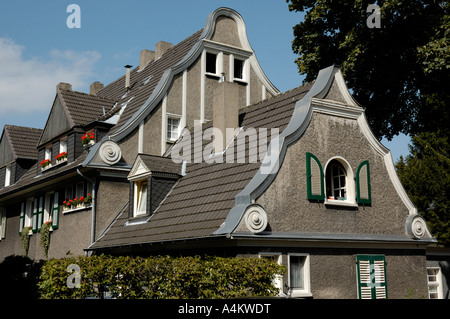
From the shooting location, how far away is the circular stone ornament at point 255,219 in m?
14.0

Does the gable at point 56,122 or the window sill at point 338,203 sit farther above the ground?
the gable at point 56,122

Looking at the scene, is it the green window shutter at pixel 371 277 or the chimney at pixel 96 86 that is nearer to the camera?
the green window shutter at pixel 371 277

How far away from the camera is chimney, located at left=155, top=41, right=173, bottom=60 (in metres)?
28.3

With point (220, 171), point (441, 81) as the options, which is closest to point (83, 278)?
point (220, 171)

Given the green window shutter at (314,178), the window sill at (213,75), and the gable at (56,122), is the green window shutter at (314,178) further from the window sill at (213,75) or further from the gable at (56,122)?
the gable at (56,122)

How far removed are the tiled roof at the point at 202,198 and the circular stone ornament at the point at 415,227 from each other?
5376 mm

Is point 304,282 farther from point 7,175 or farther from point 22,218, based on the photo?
point 7,175

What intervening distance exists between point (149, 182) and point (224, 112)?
347cm

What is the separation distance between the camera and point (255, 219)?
556 inches

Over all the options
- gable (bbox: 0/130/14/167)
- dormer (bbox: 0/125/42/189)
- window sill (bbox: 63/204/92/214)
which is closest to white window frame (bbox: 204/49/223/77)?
window sill (bbox: 63/204/92/214)

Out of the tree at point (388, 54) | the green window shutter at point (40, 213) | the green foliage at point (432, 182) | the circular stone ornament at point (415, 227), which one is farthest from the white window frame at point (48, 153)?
the green foliage at point (432, 182)

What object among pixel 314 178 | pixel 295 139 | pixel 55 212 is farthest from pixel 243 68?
pixel 314 178

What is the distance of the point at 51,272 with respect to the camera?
1202 cm
